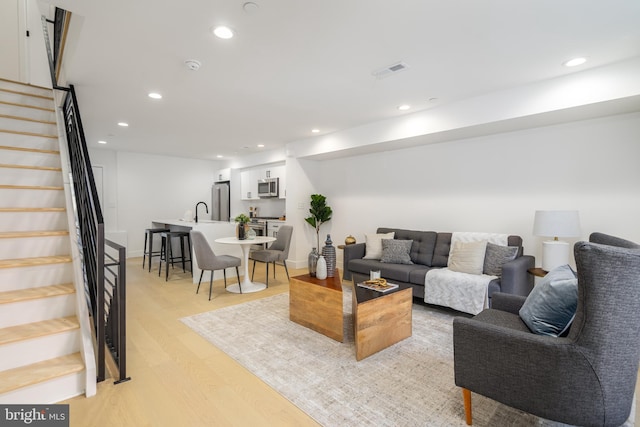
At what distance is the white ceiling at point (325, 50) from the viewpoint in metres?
2.01

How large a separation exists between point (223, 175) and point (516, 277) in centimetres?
726

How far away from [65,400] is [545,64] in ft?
14.7

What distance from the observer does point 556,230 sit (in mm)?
3117

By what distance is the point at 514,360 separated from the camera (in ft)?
Result: 5.11

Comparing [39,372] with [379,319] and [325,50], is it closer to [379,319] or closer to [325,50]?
[379,319]

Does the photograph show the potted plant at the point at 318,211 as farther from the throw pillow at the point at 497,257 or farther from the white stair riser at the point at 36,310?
the white stair riser at the point at 36,310

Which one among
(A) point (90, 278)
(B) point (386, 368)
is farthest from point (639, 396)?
(A) point (90, 278)

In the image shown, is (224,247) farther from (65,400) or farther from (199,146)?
(65,400)

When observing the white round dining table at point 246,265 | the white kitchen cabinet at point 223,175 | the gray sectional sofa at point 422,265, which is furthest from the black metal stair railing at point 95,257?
the white kitchen cabinet at point 223,175

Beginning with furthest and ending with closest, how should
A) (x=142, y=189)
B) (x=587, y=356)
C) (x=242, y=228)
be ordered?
(x=142, y=189) < (x=242, y=228) < (x=587, y=356)

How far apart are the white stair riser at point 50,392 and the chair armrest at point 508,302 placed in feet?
9.72

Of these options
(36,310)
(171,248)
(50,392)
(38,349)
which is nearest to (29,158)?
(36,310)

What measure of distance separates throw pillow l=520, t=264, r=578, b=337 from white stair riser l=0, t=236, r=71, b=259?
3.42m

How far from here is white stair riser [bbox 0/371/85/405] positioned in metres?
1.76
